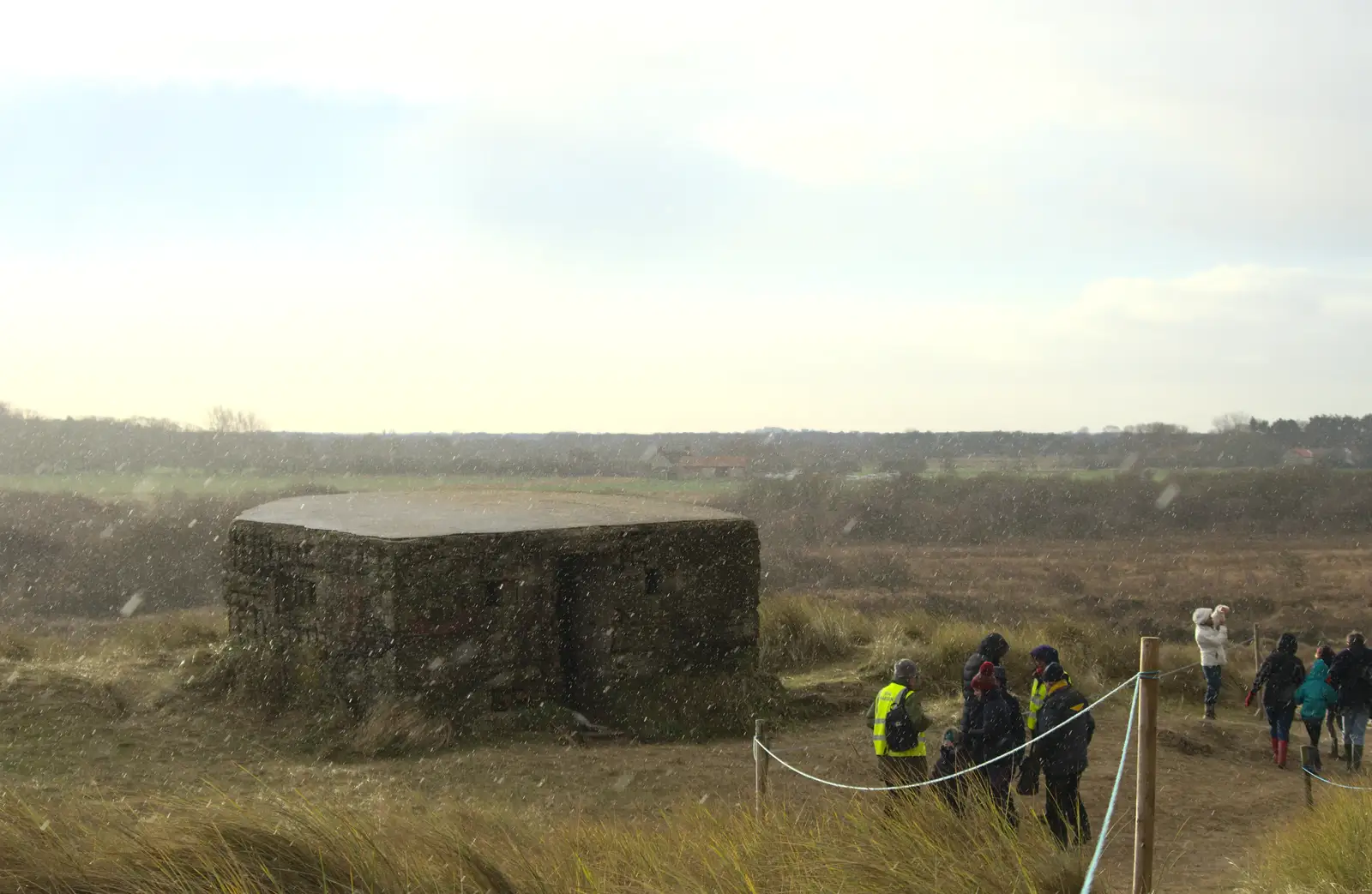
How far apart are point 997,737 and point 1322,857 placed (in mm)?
1664

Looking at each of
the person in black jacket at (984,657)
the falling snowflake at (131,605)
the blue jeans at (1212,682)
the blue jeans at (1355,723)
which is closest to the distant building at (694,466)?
the falling snowflake at (131,605)

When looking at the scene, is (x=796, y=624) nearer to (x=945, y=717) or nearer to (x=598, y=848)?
(x=945, y=717)

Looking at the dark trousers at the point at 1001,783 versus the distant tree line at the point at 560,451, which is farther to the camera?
the distant tree line at the point at 560,451

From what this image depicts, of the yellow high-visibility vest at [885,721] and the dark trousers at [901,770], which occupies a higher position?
the yellow high-visibility vest at [885,721]

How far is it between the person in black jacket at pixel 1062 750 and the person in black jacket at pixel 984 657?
1.27 ft

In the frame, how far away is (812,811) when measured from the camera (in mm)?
5945

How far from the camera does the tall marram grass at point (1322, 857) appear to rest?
16.7ft

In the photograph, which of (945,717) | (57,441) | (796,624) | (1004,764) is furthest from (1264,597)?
(57,441)

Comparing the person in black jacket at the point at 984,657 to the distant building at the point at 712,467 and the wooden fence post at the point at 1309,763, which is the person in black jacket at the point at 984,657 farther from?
the distant building at the point at 712,467

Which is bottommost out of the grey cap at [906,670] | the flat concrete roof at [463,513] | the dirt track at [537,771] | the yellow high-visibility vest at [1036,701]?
the dirt track at [537,771]

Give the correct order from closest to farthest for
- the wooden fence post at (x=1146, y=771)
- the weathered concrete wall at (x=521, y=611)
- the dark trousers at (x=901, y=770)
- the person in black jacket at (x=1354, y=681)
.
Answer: the wooden fence post at (x=1146, y=771) → the dark trousers at (x=901, y=770) → the person in black jacket at (x=1354, y=681) → the weathered concrete wall at (x=521, y=611)

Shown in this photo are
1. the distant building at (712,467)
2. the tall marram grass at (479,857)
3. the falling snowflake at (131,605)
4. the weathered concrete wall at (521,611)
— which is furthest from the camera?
the distant building at (712,467)

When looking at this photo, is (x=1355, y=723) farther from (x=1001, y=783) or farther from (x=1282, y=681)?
(x=1001, y=783)

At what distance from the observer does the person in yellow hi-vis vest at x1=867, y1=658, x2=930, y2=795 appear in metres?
6.60
